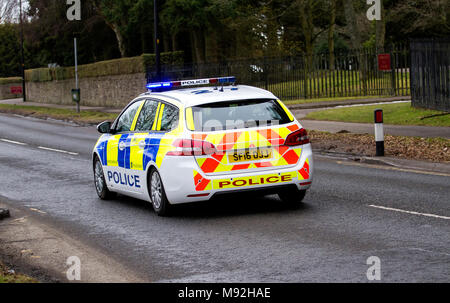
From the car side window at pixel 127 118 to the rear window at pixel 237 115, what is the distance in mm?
1804

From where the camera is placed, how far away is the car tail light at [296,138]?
419 inches

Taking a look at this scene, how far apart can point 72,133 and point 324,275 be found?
80.1ft

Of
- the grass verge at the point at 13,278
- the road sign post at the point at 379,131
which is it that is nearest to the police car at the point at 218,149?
the grass verge at the point at 13,278

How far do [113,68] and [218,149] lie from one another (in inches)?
1597

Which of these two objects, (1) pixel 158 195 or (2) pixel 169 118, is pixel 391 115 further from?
(1) pixel 158 195

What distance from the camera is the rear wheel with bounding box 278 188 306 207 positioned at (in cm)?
1120

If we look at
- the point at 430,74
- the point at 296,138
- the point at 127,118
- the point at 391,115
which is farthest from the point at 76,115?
the point at 296,138

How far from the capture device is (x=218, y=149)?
10.3 m

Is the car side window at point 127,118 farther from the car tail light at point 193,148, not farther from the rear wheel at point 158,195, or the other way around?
the car tail light at point 193,148

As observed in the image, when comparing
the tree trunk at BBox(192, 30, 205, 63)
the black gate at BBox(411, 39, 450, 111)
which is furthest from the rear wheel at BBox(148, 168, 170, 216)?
the tree trunk at BBox(192, 30, 205, 63)

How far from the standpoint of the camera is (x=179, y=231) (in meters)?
9.88
